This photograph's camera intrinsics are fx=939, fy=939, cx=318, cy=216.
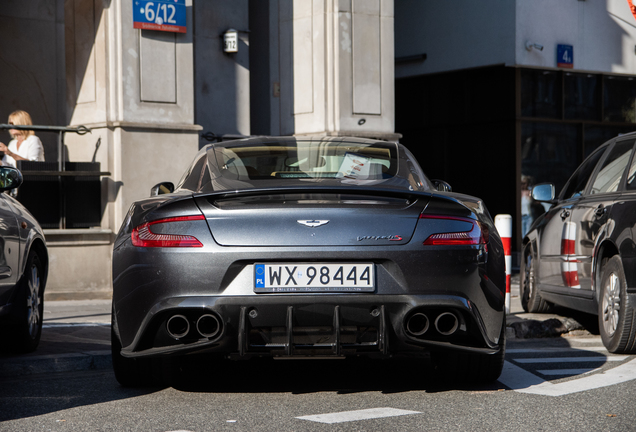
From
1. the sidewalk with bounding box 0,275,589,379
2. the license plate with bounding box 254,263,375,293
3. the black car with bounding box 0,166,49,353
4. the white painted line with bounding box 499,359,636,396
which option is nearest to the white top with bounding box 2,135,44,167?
the sidewalk with bounding box 0,275,589,379

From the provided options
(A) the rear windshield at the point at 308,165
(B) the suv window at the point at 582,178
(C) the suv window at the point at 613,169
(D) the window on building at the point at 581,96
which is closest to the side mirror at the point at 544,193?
(B) the suv window at the point at 582,178

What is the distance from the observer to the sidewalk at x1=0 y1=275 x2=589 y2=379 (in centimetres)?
602

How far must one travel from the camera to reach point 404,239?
456 cm

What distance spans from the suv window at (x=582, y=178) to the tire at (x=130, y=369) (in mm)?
4353

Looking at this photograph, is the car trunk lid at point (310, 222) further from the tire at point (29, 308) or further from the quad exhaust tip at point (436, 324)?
the tire at point (29, 308)

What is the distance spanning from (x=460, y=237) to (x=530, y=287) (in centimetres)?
475

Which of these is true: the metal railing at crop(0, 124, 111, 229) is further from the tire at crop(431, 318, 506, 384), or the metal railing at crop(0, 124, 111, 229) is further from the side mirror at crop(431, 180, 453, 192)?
the tire at crop(431, 318, 506, 384)

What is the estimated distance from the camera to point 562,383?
539cm

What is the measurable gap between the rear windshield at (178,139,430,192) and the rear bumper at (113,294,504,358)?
0.72m

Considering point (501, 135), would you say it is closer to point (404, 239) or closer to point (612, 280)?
point (612, 280)

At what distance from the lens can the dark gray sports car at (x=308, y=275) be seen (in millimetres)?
4484

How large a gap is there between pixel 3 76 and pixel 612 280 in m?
8.85

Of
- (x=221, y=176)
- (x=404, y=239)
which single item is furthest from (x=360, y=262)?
(x=221, y=176)

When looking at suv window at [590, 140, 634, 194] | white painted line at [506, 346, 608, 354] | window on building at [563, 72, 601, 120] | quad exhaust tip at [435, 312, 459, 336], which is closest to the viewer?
quad exhaust tip at [435, 312, 459, 336]
